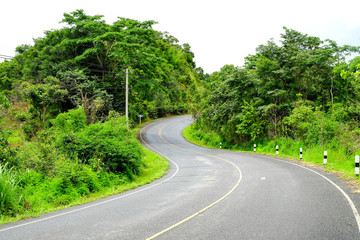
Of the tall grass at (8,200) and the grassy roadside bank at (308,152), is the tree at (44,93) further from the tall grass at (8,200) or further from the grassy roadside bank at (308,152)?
the tall grass at (8,200)

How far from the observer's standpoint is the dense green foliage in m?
20.7

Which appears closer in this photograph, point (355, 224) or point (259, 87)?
point (355, 224)

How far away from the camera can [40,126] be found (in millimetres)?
27922

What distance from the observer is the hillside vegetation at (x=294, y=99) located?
803 inches

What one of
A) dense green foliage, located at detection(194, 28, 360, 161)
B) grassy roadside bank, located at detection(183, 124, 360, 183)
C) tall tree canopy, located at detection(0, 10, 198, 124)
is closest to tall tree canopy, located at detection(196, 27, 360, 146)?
dense green foliage, located at detection(194, 28, 360, 161)

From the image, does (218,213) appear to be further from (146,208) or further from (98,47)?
(98,47)

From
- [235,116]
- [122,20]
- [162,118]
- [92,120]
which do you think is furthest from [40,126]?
[162,118]

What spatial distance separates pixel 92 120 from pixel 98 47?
13.5 meters

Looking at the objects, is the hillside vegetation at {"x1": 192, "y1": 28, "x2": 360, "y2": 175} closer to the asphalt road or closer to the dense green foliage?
the dense green foliage

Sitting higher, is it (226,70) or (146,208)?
(226,70)

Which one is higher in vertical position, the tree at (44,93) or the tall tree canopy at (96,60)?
the tall tree canopy at (96,60)

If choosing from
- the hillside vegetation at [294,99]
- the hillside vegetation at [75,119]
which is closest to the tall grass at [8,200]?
the hillside vegetation at [75,119]

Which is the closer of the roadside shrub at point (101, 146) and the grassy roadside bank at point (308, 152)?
the grassy roadside bank at point (308, 152)

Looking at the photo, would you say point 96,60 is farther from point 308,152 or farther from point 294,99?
point 308,152
